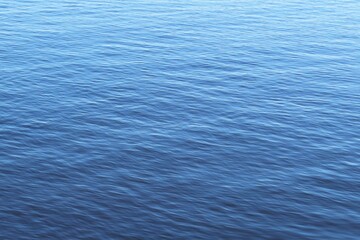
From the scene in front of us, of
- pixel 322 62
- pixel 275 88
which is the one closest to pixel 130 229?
pixel 275 88

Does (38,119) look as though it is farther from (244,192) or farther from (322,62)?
(322,62)

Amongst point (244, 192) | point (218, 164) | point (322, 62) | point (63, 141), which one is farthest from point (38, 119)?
point (322, 62)

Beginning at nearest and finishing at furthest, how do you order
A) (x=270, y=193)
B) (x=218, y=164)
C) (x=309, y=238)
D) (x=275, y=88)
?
(x=309, y=238) < (x=270, y=193) < (x=218, y=164) < (x=275, y=88)

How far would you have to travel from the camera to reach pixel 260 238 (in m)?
59.6

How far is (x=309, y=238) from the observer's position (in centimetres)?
5941

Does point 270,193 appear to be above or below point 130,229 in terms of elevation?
above

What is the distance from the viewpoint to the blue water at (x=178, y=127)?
62.8 meters

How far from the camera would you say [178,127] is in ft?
274

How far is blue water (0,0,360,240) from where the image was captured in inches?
2472

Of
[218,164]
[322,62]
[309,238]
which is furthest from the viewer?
[322,62]

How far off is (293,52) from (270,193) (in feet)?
171

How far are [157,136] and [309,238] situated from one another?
2696 cm

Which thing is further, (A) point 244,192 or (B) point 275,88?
(B) point 275,88

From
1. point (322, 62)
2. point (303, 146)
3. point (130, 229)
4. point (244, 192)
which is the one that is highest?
point (322, 62)
